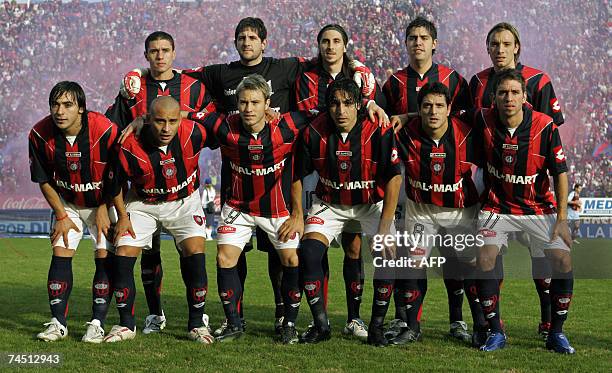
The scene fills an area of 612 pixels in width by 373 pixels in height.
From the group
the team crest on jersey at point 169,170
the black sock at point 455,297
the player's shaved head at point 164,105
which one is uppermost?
the player's shaved head at point 164,105

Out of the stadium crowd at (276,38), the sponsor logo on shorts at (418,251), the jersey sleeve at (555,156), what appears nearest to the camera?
the jersey sleeve at (555,156)

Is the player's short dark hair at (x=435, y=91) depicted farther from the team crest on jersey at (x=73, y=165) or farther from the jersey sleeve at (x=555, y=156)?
the team crest on jersey at (x=73, y=165)

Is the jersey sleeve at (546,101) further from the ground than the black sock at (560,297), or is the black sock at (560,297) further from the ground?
the jersey sleeve at (546,101)

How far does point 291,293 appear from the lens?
5.50m

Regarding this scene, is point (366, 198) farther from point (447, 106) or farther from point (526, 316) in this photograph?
point (526, 316)

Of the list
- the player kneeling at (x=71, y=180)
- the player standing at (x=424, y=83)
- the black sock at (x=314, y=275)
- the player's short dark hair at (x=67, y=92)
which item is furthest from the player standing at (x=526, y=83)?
the player's short dark hair at (x=67, y=92)

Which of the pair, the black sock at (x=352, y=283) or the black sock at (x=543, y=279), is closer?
the black sock at (x=543, y=279)

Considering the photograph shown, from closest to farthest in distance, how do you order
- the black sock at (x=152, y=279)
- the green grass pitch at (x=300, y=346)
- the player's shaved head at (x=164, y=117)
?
the green grass pitch at (x=300, y=346) < the player's shaved head at (x=164, y=117) < the black sock at (x=152, y=279)

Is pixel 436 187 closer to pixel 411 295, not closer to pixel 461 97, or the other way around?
pixel 411 295

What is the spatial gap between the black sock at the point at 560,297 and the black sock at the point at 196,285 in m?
2.56

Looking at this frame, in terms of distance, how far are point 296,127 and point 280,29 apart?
24.7 metres

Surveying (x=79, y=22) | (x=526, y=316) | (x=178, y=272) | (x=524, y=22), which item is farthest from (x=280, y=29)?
(x=526, y=316)

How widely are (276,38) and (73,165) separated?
81.1 ft

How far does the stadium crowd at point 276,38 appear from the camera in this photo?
28.0 m
